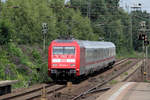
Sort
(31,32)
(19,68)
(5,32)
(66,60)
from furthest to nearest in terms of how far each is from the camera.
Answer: (31,32) < (5,32) < (19,68) < (66,60)

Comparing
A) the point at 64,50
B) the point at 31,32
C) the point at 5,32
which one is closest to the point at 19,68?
the point at 64,50

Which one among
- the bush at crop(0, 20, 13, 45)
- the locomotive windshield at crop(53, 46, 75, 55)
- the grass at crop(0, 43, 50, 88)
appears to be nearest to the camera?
the grass at crop(0, 43, 50, 88)

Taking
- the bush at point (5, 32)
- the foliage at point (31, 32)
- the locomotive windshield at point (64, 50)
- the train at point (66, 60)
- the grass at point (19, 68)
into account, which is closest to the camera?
the grass at point (19, 68)

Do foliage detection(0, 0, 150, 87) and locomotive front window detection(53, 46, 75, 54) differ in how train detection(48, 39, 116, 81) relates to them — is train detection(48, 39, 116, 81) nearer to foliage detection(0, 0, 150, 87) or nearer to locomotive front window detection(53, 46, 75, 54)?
locomotive front window detection(53, 46, 75, 54)

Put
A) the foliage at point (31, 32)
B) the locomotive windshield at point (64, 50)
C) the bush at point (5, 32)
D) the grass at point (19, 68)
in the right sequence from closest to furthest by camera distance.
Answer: the grass at point (19, 68) → the locomotive windshield at point (64, 50) → the foliage at point (31, 32) → the bush at point (5, 32)

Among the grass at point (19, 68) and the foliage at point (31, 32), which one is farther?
the foliage at point (31, 32)

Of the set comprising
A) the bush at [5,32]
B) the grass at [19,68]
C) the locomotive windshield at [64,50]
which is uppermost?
the bush at [5,32]

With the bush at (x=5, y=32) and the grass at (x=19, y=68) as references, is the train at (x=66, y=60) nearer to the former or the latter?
the grass at (x=19, y=68)

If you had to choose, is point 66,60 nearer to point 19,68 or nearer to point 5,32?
point 19,68

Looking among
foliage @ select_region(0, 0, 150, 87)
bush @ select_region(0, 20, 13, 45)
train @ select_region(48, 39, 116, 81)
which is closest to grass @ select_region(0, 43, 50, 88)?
foliage @ select_region(0, 0, 150, 87)

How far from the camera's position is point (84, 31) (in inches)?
2222

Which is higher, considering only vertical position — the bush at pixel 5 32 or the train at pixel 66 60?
the bush at pixel 5 32

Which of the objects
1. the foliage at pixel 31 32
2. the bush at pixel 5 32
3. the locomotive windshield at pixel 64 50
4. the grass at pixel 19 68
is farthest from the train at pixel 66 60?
the bush at pixel 5 32

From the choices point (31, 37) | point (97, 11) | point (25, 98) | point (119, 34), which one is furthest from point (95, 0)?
point (25, 98)
